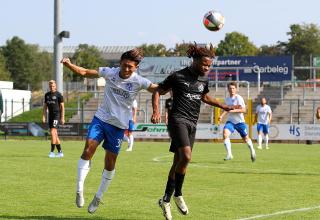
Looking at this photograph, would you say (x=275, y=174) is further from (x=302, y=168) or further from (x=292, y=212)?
(x=292, y=212)

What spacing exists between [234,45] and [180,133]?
287 feet

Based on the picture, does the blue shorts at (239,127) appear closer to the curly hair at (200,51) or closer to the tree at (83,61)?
the curly hair at (200,51)

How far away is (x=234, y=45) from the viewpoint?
316ft

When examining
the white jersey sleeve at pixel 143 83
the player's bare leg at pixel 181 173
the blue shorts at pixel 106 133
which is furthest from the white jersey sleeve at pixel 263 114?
the player's bare leg at pixel 181 173

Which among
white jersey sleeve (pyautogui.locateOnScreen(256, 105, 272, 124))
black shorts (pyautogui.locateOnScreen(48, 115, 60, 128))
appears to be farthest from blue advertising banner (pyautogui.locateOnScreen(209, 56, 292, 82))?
black shorts (pyautogui.locateOnScreen(48, 115, 60, 128))

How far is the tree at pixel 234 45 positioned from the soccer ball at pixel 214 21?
81.5 meters

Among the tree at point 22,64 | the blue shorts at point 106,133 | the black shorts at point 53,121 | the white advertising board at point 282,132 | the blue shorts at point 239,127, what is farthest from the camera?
the tree at point 22,64

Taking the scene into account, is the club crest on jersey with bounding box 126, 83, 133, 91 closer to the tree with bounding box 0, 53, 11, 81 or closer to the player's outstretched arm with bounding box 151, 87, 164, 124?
the player's outstretched arm with bounding box 151, 87, 164, 124

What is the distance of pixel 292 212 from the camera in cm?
985

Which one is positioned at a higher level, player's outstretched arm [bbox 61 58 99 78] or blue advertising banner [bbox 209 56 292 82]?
blue advertising banner [bbox 209 56 292 82]

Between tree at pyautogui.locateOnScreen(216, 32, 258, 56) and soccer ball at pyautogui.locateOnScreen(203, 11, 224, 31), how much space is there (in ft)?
267

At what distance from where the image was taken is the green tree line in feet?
311

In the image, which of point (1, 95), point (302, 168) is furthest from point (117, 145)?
point (1, 95)

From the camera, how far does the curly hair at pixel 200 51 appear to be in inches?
388
